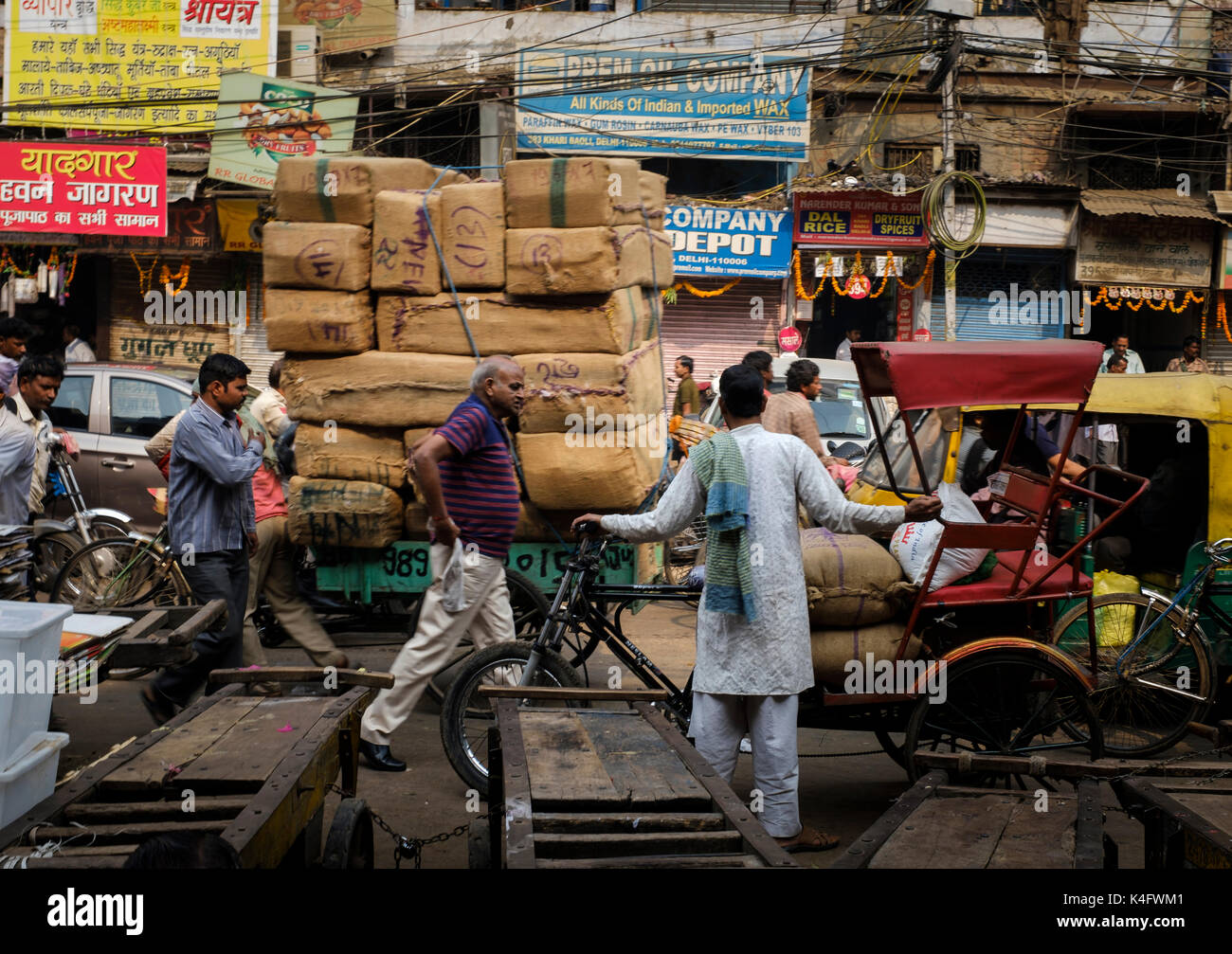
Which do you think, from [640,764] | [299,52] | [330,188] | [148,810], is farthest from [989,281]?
[148,810]

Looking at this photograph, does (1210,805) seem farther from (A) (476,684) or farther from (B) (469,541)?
(B) (469,541)

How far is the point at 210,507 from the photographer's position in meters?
5.30

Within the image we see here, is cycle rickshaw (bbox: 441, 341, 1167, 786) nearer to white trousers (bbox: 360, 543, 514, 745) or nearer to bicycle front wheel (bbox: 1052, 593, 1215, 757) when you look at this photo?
white trousers (bbox: 360, 543, 514, 745)

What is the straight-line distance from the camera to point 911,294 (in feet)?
55.6

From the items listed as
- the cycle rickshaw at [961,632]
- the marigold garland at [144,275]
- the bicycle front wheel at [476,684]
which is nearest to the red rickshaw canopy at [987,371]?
the cycle rickshaw at [961,632]

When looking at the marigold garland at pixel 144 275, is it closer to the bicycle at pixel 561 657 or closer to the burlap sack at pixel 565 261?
the burlap sack at pixel 565 261

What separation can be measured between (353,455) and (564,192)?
164cm

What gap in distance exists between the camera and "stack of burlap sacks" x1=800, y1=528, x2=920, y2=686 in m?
4.45

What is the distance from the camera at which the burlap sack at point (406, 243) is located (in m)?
5.75

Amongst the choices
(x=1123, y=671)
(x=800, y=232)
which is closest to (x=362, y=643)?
(x=1123, y=671)
